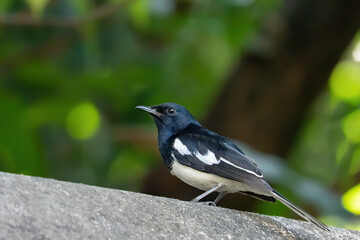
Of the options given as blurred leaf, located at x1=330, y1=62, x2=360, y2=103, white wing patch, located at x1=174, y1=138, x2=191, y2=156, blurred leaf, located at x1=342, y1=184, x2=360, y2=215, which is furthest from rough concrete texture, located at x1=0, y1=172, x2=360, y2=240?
blurred leaf, located at x1=330, y1=62, x2=360, y2=103

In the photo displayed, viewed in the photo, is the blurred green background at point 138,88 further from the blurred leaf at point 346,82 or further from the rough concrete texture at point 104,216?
the rough concrete texture at point 104,216


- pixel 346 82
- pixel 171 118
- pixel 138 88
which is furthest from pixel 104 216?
pixel 346 82

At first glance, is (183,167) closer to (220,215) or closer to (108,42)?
(220,215)

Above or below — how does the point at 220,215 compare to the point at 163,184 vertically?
above

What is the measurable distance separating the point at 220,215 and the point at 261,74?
16.2 ft

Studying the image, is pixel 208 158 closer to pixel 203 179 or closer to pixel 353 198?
pixel 203 179

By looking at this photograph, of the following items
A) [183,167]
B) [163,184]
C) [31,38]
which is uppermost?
[183,167]

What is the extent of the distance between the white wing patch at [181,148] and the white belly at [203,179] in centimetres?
5

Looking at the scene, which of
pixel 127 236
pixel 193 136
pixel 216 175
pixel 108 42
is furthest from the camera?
pixel 108 42

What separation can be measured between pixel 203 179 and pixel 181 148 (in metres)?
0.19

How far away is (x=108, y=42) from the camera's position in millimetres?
8594

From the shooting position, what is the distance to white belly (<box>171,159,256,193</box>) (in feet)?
11.8

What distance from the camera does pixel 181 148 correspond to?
3.71 m

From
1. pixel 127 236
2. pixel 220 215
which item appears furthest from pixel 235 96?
pixel 127 236
